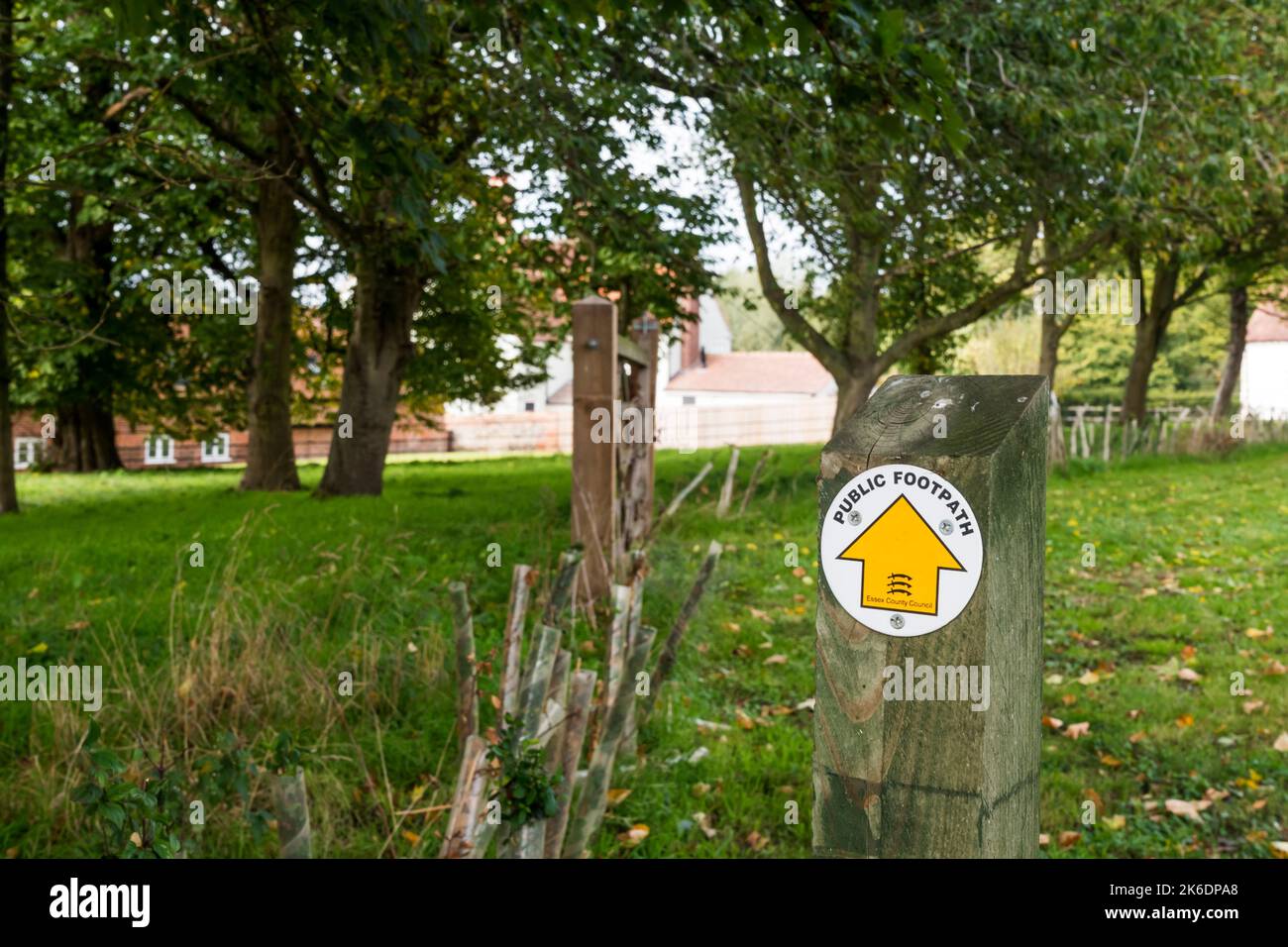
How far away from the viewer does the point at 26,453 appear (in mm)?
25406

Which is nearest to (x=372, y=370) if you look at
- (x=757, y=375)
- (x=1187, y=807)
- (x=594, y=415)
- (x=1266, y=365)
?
(x=594, y=415)

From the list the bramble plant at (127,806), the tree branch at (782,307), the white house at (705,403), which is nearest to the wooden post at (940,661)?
the bramble plant at (127,806)

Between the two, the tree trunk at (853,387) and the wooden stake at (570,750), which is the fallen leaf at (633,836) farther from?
the tree trunk at (853,387)

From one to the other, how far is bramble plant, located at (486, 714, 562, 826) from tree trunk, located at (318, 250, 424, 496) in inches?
462

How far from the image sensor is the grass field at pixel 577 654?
416cm

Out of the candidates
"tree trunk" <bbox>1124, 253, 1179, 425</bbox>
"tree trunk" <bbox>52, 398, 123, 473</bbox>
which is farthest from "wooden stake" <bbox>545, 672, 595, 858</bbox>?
"tree trunk" <bbox>52, 398, 123, 473</bbox>

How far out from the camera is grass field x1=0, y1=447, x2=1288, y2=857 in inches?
164

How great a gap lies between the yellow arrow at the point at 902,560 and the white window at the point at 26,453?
1028 inches

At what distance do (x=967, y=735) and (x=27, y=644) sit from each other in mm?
5966
